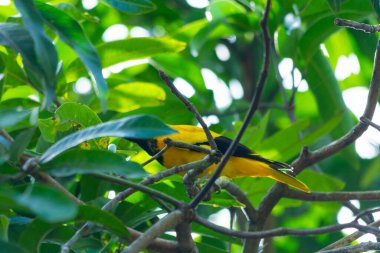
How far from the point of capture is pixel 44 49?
1.88 meters

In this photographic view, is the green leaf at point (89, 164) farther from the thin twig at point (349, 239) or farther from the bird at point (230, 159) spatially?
the bird at point (230, 159)

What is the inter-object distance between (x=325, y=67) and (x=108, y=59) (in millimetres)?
1197

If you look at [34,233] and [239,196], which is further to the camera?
[239,196]

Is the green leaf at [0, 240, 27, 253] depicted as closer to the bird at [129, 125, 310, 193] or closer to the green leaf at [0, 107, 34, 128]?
the green leaf at [0, 107, 34, 128]

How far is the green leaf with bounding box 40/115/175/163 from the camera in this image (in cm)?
190

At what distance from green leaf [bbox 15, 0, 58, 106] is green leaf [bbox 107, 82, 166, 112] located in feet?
6.08

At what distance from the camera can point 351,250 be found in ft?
7.69

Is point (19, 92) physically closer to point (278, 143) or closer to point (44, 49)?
point (278, 143)

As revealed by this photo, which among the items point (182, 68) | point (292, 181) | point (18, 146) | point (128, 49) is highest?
point (182, 68)

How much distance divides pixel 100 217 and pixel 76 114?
69 cm

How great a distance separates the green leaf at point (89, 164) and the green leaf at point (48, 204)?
0.27 meters

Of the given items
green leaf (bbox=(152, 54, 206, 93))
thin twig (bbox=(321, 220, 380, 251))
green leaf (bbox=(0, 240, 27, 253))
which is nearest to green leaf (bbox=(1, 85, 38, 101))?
green leaf (bbox=(152, 54, 206, 93))

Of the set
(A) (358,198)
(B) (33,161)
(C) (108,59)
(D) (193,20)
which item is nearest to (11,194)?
(B) (33,161)

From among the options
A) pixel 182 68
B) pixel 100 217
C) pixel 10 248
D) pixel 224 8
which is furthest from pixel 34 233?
pixel 224 8
